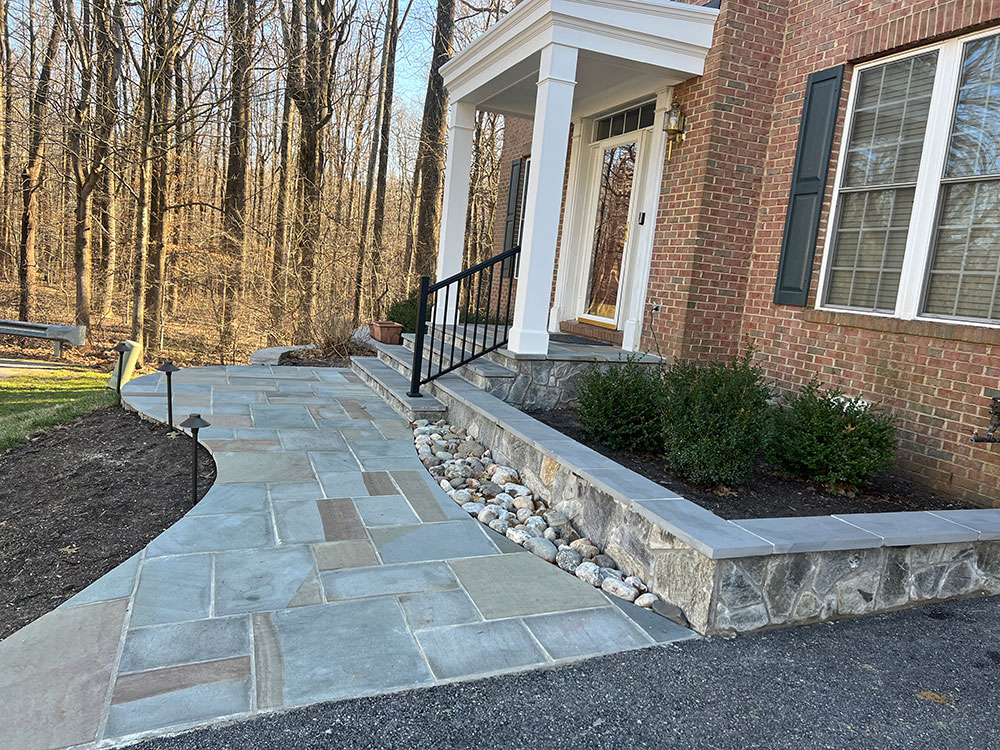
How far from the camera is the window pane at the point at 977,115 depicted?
364cm

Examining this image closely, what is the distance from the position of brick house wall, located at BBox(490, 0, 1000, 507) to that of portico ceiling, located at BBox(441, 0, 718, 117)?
0.20 meters

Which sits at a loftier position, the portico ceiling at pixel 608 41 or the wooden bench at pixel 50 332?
the portico ceiling at pixel 608 41

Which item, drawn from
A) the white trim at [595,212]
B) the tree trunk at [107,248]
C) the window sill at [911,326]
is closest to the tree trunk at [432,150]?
the white trim at [595,212]

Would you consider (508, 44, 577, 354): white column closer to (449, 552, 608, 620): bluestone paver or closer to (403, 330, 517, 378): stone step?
(403, 330, 517, 378): stone step

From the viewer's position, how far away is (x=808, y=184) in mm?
4691

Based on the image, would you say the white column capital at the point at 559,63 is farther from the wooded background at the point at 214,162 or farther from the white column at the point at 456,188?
the wooded background at the point at 214,162

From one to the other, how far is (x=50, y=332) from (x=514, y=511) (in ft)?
27.9

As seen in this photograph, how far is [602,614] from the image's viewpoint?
2.45 metres

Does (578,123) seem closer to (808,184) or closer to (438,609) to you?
(808,184)

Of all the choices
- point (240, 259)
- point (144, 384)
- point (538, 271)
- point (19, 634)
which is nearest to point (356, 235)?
point (240, 259)

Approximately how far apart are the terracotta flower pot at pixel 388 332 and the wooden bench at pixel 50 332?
15.7 feet

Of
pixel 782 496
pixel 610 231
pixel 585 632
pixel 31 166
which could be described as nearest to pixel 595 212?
pixel 610 231

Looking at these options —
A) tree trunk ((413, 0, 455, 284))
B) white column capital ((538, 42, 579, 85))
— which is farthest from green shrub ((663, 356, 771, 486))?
tree trunk ((413, 0, 455, 284))

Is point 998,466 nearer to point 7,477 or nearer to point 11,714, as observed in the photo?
point 11,714
